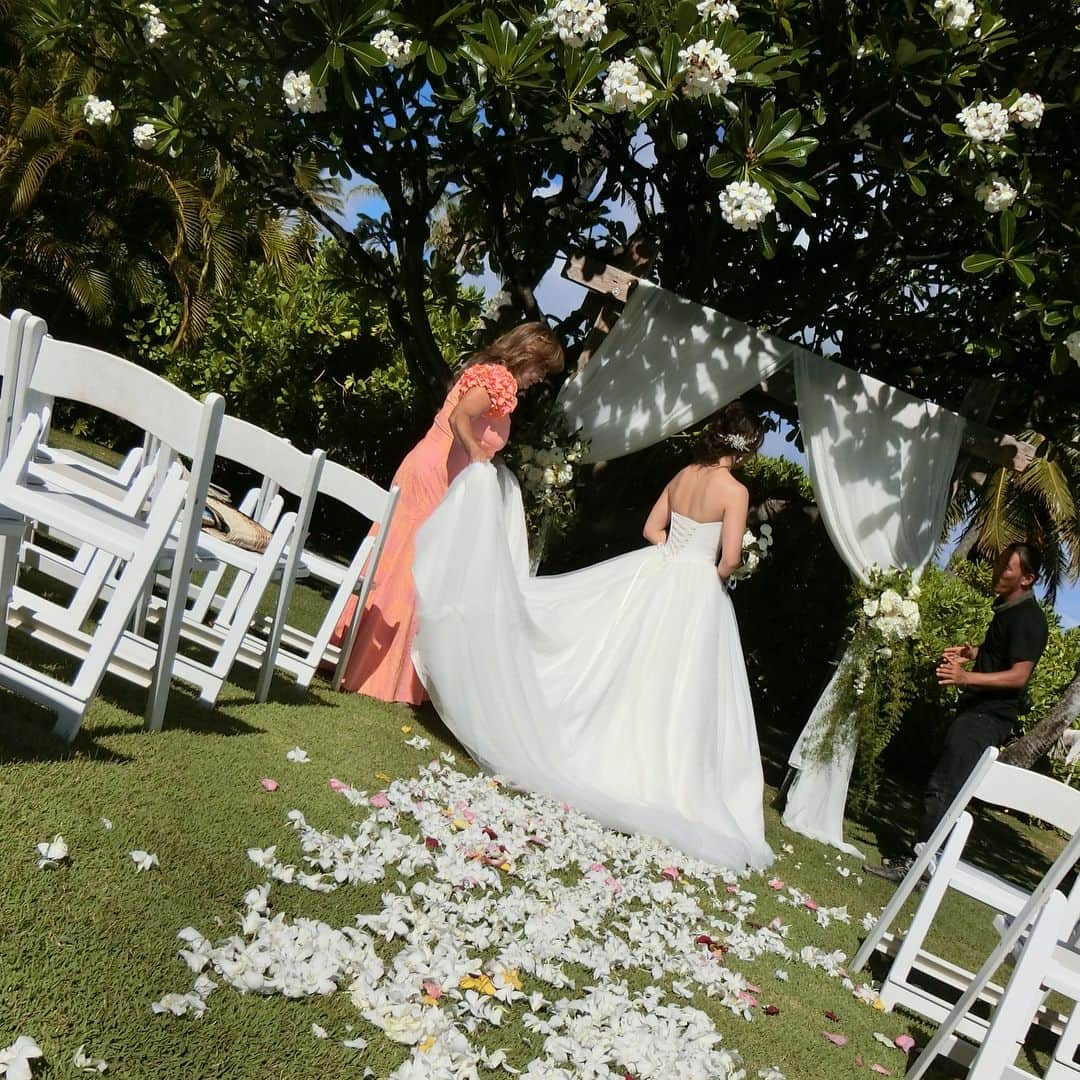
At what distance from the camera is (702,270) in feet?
26.2

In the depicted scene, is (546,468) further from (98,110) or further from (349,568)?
(98,110)

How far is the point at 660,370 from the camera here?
7676 mm

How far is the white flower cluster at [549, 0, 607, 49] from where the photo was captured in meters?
5.43

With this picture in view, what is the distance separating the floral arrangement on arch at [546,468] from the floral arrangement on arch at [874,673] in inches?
82.8

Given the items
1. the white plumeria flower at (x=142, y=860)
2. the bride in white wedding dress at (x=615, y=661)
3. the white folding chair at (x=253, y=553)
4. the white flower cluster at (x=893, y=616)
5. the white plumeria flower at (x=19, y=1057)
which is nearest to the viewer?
the white plumeria flower at (x=19, y=1057)

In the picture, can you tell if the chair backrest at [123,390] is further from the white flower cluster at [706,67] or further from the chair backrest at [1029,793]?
the white flower cluster at [706,67]

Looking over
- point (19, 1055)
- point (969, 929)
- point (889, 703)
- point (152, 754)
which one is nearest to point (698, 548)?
point (889, 703)

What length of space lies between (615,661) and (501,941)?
2803mm

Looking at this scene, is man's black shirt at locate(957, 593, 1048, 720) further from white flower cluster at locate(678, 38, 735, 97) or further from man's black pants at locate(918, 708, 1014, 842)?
white flower cluster at locate(678, 38, 735, 97)

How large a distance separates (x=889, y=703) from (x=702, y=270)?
3.36 m

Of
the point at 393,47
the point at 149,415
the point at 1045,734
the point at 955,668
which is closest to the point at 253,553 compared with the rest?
the point at 149,415

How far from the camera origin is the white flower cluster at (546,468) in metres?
7.45

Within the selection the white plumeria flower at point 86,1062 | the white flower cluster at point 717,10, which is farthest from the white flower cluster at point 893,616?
the white plumeria flower at point 86,1062

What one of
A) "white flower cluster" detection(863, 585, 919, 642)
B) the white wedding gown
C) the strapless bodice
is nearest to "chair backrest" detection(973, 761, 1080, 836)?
the white wedding gown
